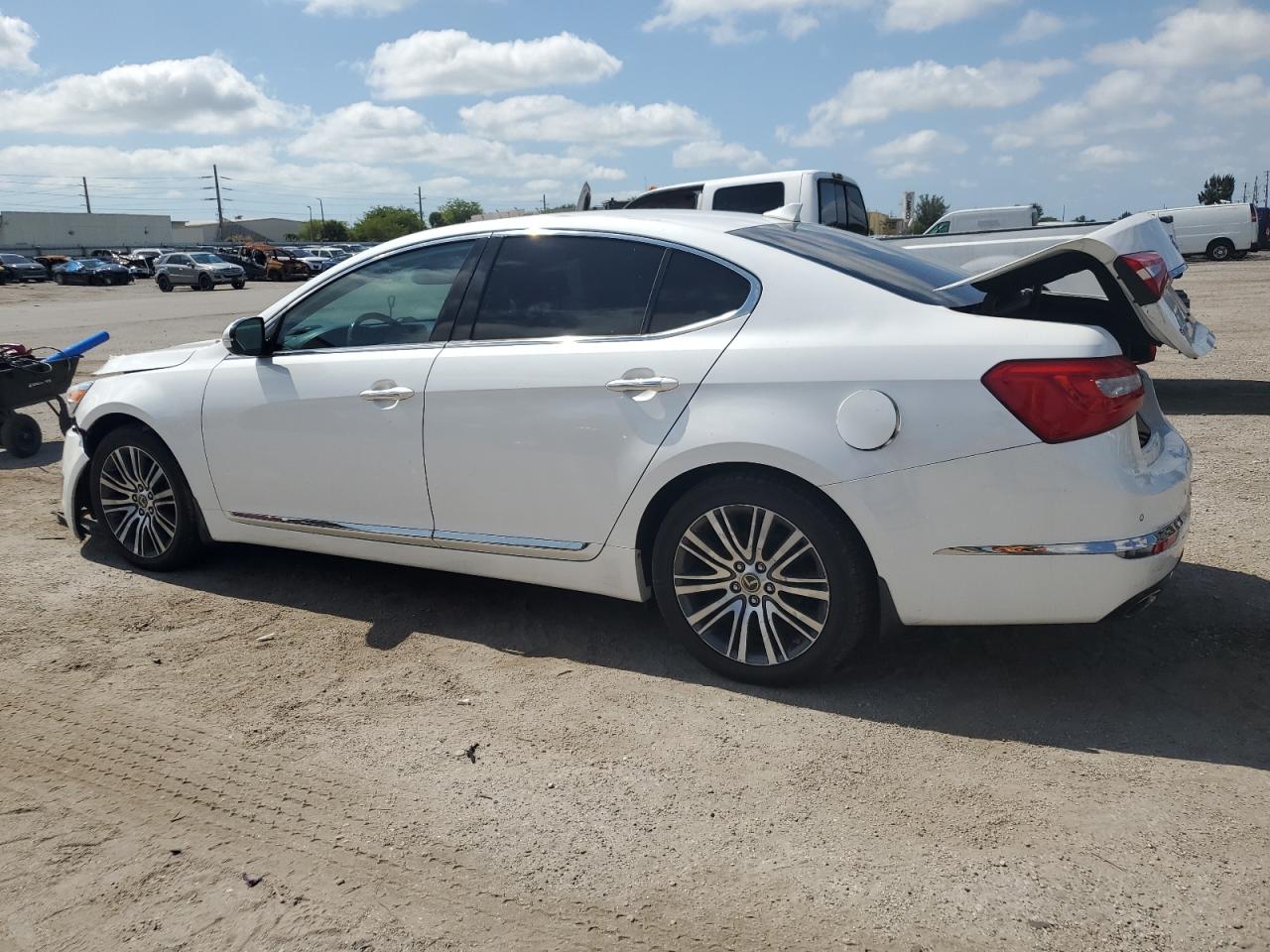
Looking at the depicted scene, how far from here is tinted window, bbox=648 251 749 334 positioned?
381 cm

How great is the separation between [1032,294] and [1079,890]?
2.43 m

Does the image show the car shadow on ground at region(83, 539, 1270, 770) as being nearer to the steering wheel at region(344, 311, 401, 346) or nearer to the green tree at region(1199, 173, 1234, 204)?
the steering wheel at region(344, 311, 401, 346)

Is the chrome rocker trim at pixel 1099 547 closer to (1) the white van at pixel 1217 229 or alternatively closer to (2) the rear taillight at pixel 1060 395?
(2) the rear taillight at pixel 1060 395

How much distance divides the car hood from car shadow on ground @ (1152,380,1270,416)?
24.3 feet

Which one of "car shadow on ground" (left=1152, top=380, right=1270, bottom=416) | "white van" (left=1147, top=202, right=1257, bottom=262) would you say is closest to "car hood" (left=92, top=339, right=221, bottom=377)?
"car shadow on ground" (left=1152, top=380, right=1270, bottom=416)

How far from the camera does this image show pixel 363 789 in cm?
323

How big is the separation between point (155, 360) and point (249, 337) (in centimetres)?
81

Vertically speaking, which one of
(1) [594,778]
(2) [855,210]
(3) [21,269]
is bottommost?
(1) [594,778]

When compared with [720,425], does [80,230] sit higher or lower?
higher

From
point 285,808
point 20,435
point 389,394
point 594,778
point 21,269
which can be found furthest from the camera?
point 21,269

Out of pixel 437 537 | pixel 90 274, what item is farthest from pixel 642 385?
pixel 90 274

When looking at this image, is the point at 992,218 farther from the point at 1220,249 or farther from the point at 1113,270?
the point at 1113,270

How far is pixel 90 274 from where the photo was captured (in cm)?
5125

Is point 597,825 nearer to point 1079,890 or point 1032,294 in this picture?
point 1079,890
